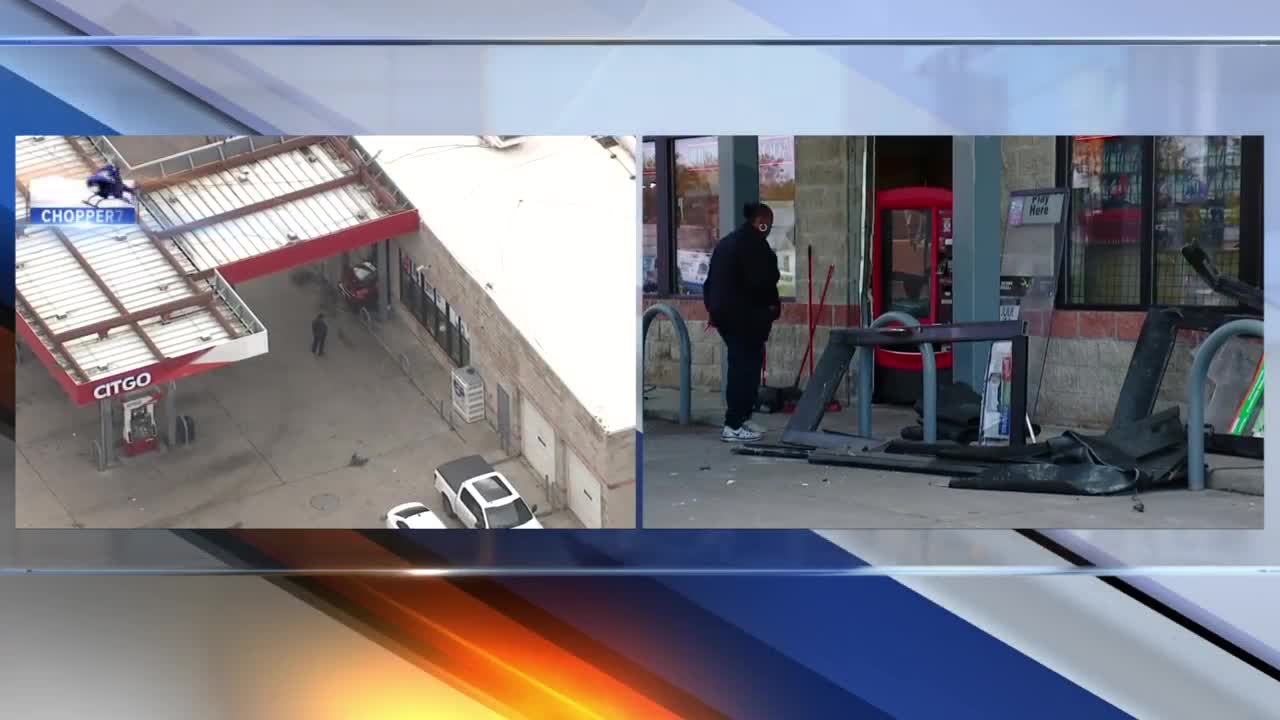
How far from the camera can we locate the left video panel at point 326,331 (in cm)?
319

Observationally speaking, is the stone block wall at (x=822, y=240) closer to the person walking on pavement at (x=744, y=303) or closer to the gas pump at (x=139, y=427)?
the person walking on pavement at (x=744, y=303)

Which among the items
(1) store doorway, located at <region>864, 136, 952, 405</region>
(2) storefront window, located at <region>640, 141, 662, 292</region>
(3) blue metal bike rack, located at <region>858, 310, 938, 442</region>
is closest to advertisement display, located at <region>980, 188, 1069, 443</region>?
(1) store doorway, located at <region>864, 136, 952, 405</region>

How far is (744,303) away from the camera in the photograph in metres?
8.46

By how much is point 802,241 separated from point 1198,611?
774cm

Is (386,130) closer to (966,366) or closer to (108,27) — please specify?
(108,27)

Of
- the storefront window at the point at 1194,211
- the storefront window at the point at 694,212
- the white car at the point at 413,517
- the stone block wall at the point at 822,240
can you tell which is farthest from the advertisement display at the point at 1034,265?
the white car at the point at 413,517

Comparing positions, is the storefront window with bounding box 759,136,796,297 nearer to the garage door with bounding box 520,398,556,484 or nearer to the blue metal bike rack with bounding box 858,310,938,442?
the blue metal bike rack with bounding box 858,310,938,442

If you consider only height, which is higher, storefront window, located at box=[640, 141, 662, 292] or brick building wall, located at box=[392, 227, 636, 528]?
storefront window, located at box=[640, 141, 662, 292]

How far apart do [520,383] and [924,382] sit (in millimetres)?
4625

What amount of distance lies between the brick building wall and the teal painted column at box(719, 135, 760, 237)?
7.58 metres

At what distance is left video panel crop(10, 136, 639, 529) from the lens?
3186mm

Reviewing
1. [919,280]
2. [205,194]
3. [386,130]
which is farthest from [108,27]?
[919,280]

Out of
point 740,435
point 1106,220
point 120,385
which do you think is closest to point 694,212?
point 740,435

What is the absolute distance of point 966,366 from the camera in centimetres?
891
